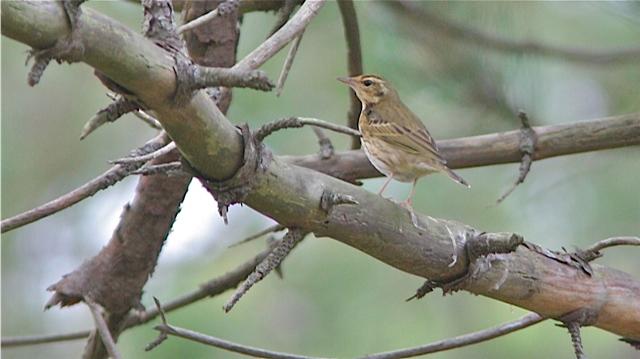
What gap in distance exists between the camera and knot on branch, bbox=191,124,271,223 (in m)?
1.74

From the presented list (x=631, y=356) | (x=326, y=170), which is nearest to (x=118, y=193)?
(x=326, y=170)

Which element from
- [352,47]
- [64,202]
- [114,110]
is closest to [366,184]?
[352,47]

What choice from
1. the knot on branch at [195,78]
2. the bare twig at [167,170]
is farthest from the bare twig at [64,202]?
the knot on branch at [195,78]

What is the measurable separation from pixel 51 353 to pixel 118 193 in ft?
4.25

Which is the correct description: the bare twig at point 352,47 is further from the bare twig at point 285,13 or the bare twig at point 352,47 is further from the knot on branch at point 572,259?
the knot on branch at point 572,259

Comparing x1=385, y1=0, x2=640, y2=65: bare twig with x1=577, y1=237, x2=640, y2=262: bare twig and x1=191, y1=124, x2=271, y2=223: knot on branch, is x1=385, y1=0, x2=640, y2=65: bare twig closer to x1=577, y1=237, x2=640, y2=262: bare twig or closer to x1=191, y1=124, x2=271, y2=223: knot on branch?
x1=577, y1=237, x2=640, y2=262: bare twig

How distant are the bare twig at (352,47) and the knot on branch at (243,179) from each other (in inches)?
46.5

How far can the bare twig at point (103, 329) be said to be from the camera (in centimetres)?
257

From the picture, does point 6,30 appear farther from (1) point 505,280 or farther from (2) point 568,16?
(2) point 568,16

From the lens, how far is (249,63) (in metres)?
1.84

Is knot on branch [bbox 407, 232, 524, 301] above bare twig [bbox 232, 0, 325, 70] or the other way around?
the other way around

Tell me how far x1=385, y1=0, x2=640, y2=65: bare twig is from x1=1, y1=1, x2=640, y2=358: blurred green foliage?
0.08 ft

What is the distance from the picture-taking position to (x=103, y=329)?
2.70 m

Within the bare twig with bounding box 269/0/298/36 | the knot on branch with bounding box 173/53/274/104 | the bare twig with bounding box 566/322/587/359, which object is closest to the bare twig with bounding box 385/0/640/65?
the bare twig with bounding box 269/0/298/36
